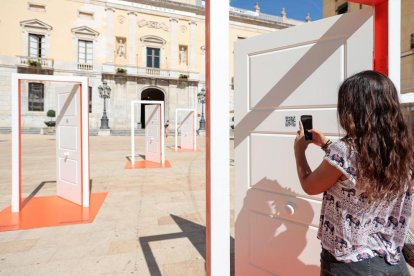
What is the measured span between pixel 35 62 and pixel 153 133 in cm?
2085

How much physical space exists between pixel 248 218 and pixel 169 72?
28.6 m

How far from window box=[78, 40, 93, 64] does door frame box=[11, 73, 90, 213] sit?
25044 millimetres

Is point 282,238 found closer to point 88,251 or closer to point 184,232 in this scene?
point 184,232

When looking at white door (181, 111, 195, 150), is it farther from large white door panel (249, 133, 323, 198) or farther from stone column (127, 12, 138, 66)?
stone column (127, 12, 138, 66)

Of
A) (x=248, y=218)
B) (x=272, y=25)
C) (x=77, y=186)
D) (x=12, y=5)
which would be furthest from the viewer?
(x=272, y=25)

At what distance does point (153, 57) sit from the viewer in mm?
29531

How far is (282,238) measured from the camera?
81.7 inches

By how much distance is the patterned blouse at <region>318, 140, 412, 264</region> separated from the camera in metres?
1.14

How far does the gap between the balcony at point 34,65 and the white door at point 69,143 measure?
23.6m

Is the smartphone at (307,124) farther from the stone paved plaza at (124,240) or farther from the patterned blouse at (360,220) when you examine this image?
the stone paved plaza at (124,240)

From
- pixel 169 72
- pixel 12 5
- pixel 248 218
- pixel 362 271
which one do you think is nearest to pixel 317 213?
pixel 248 218

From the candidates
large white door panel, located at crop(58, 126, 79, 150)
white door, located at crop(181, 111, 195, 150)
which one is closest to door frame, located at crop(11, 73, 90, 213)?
large white door panel, located at crop(58, 126, 79, 150)

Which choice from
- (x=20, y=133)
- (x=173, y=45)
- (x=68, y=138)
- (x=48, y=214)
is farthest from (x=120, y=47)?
(x=48, y=214)

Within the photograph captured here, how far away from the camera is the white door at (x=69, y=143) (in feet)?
15.1
